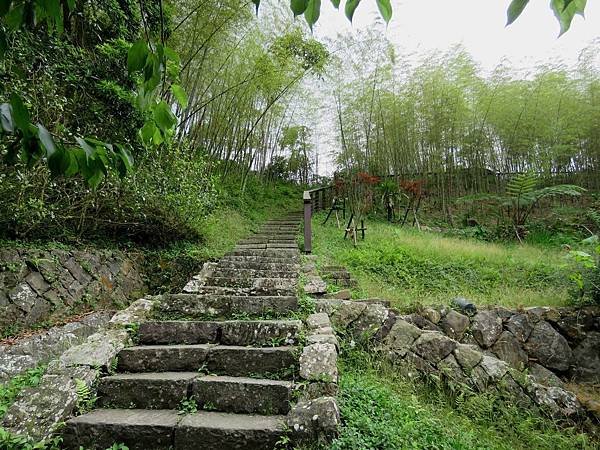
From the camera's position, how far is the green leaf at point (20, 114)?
0.58 metres

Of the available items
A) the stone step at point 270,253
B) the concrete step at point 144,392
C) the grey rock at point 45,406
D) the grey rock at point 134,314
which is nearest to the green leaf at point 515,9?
the concrete step at point 144,392

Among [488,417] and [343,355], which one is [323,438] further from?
[488,417]

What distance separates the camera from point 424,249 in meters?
6.15

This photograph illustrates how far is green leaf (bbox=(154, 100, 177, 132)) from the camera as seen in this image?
79cm

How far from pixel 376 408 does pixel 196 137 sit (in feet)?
23.3

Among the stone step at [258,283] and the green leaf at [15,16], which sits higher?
the green leaf at [15,16]

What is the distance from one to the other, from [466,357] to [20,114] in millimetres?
3526

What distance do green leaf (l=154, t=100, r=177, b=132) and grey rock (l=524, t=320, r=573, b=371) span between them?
465cm

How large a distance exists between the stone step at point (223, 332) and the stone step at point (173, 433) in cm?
72

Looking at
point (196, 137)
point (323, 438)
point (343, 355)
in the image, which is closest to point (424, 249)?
point (343, 355)

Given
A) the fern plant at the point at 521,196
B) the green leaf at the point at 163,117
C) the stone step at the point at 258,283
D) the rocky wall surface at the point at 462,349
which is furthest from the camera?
the fern plant at the point at 521,196

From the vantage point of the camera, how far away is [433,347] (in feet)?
10.6

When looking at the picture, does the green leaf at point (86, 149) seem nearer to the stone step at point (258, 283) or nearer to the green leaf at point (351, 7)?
the green leaf at point (351, 7)

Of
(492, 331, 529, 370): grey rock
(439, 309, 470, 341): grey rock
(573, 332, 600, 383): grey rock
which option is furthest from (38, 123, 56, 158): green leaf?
(573, 332, 600, 383): grey rock
